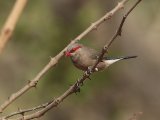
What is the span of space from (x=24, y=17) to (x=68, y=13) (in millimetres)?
824

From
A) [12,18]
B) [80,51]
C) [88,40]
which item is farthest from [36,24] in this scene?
[12,18]

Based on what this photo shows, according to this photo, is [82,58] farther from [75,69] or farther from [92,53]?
Answer: [75,69]

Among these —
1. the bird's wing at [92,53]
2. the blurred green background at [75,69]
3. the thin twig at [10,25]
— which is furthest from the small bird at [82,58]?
the thin twig at [10,25]

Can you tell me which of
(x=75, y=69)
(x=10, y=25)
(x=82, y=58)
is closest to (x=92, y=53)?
(x=82, y=58)

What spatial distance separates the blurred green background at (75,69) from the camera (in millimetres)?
7418

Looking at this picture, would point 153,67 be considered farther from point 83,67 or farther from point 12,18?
point 12,18

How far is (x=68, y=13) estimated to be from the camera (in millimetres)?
8086

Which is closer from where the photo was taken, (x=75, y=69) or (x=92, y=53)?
(x=92, y=53)

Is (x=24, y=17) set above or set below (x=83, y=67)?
above

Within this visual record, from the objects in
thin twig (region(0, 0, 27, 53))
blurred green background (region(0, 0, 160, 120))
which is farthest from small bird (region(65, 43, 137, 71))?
thin twig (region(0, 0, 27, 53))

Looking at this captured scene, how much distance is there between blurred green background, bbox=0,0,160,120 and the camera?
24.3 ft

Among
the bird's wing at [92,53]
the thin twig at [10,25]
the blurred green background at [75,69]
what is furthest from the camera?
the blurred green background at [75,69]

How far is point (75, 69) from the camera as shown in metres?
7.03

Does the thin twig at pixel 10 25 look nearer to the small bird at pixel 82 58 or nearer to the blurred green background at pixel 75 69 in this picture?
the small bird at pixel 82 58
